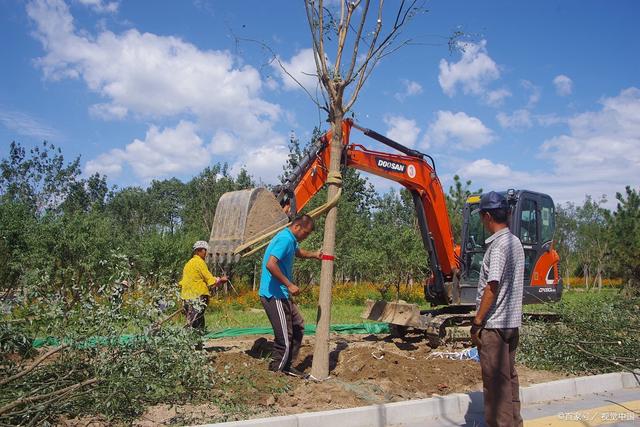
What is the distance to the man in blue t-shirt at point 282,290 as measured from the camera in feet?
22.4

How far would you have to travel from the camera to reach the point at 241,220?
6992 millimetres

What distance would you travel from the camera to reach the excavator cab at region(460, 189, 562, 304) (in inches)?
422

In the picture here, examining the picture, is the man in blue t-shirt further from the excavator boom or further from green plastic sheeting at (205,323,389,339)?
green plastic sheeting at (205,323,389,339)

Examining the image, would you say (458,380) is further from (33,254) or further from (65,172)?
(65,172)

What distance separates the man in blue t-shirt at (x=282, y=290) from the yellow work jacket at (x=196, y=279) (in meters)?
1.72

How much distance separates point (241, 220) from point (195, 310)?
1599 mm

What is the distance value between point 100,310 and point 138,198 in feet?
211

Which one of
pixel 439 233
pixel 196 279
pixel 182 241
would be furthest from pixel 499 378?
pixel 182 241

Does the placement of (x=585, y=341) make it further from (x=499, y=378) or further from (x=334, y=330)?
(x=334, y=330)

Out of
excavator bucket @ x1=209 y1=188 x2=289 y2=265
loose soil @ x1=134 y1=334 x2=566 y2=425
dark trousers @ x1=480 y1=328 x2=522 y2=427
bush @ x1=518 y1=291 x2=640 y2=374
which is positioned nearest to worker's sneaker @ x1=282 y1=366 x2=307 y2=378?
loose soil @ x1=134 y1=334 x2=566 y2=425

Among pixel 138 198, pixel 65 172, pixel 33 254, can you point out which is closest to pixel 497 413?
pixel 33 254

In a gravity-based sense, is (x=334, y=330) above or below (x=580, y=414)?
above

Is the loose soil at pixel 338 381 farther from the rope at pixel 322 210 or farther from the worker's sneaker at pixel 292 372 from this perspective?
the rope at pixel 322 210

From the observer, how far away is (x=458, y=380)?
6961 mm
